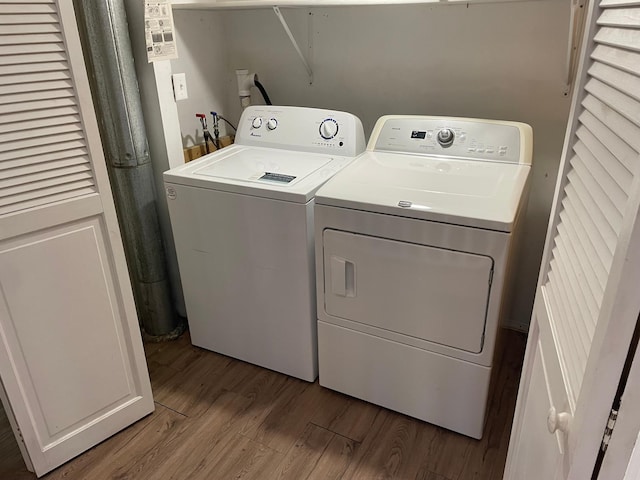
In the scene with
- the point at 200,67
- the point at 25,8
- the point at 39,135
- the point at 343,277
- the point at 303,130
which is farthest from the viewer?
the point at 200,67

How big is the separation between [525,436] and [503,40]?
159cm

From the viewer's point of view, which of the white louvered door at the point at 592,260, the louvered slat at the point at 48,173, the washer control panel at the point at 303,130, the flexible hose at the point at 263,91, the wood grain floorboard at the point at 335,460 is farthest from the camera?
the flexible hose at the point at 263,91

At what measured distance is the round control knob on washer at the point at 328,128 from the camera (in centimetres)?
214

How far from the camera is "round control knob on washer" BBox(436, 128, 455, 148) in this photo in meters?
1.98

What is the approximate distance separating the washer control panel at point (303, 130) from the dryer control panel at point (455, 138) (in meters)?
0.11

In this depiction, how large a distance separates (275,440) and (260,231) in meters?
0.80

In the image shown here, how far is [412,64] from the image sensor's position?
87.4 inches

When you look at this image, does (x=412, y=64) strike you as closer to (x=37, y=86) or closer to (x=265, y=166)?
(x=265, y=166)

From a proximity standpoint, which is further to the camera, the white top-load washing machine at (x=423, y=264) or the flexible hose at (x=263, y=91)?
the flexible hose at (x=263, y=91)

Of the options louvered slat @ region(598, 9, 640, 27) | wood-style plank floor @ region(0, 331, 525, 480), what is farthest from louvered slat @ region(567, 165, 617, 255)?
wood-style plank floor @ region(0, 331, 525, 480)

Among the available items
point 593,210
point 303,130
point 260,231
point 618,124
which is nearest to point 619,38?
point 618,124

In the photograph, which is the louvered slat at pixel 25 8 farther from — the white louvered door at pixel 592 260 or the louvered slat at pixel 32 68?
the white louvered door at pixel 592 260

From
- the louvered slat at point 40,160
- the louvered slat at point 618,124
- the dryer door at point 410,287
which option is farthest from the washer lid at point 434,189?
the louvered slat at point 40,160

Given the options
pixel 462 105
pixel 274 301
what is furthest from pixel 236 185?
pixel 462 105
